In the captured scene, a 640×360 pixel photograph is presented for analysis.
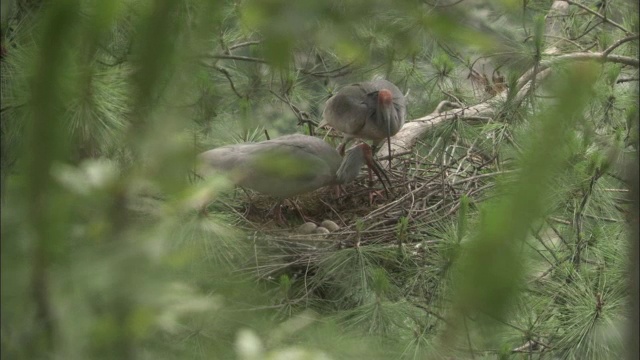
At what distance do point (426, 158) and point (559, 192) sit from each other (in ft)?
2.51

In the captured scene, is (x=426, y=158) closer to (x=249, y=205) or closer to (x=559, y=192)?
(x=249, y=205)

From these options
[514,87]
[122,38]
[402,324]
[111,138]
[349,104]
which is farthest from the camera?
[349,104]

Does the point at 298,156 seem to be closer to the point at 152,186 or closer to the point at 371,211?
the point at 371,211

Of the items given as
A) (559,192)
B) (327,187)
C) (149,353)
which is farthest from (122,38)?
(327,187)

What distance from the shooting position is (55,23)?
28cm

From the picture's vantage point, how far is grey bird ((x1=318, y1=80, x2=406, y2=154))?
7.75ft

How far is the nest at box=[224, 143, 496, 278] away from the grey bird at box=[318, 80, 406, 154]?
138mm

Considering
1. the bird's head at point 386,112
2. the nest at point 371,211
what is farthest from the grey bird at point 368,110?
the nest at point 371,211

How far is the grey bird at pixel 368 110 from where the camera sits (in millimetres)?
2363

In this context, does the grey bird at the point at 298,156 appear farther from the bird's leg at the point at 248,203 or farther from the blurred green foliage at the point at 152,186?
the blurred green foliage at the point at 152,186

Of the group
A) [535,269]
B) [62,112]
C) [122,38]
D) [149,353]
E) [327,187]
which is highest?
[62,112]

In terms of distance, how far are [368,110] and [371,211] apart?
323 mm

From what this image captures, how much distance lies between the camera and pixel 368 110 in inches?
94.1

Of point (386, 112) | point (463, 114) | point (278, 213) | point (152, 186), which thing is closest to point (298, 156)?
point (278, 213)
